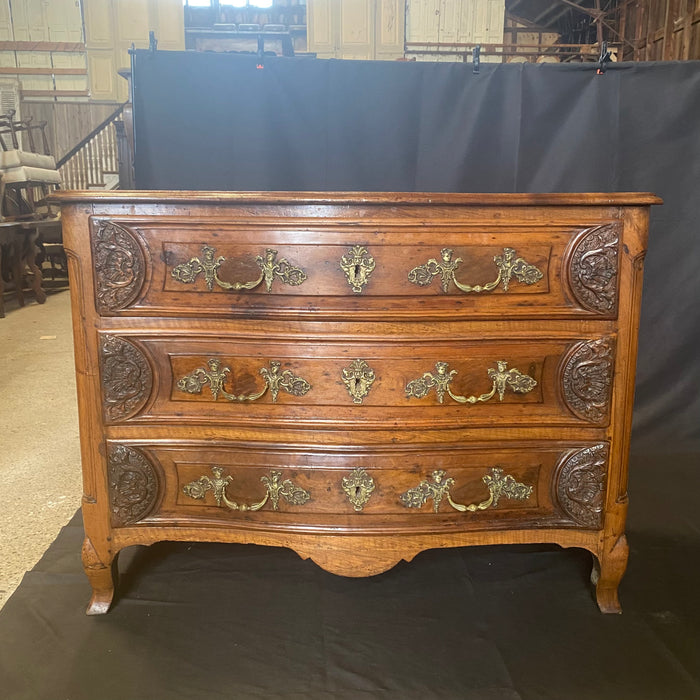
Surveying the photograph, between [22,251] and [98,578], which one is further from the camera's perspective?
[22,251]

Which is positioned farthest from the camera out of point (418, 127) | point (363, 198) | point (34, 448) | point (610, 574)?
point (34, 448)

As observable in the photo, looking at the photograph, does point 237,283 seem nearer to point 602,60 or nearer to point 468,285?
point 468,285

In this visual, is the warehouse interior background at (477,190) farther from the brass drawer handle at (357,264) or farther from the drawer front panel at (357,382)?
the brass drawer handle at (357,264)

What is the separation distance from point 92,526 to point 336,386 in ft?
2.36

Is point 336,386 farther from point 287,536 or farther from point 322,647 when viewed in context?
point 322,647

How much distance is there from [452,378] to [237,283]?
0.55m

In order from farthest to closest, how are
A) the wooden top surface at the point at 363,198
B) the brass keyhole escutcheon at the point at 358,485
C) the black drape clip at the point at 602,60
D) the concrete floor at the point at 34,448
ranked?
the black drape clip at the point at 602,60 → the concrete floor at the point at 34,448 → the brass keyhole escutcheon at the point at 358,485 → the wooden top surface at the point at 363,198

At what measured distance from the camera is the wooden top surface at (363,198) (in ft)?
4.45

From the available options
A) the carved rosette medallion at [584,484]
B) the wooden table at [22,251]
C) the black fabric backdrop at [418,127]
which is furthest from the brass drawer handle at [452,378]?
the wooden table at [22,251]

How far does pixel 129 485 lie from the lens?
4.99ft

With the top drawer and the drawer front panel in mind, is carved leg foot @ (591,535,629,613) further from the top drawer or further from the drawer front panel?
the top drawer

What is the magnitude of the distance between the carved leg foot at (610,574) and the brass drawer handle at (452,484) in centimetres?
Answer: 28

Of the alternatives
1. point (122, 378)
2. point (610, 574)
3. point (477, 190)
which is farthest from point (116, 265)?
point (477, 190)

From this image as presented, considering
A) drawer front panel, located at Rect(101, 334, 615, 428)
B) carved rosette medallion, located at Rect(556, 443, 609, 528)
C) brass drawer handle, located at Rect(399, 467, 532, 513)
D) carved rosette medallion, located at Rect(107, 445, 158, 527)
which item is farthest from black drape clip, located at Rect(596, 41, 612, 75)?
carved rosette medallion, located at Rect(107, 445, 158, 527)
